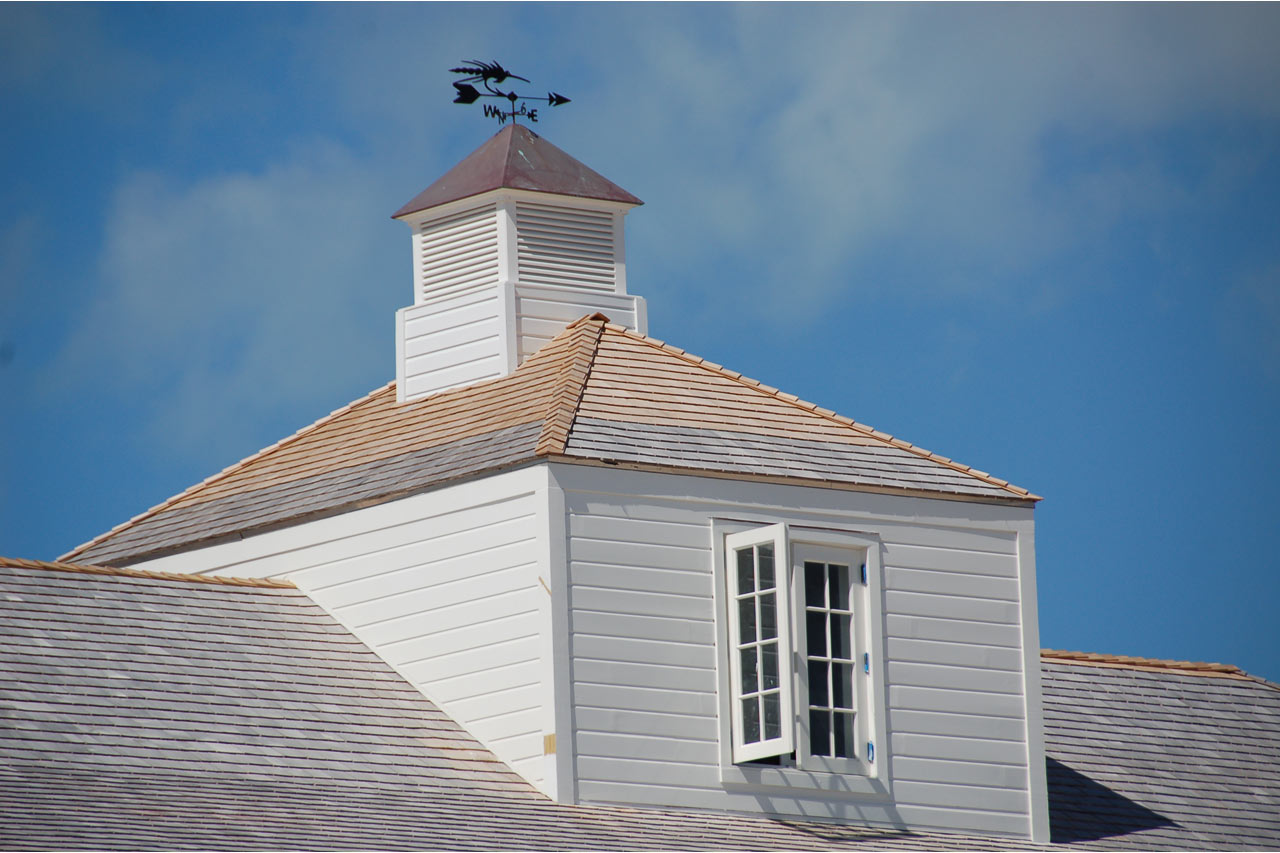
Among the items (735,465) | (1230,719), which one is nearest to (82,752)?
(735,465)

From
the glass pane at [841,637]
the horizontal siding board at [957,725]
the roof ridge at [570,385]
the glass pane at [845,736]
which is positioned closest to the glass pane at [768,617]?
the glass pane at [841,637]

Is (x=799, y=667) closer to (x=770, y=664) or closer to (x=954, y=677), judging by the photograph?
(x=770, y=664)

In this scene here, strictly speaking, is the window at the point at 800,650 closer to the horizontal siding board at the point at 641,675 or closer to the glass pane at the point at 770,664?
the glass pane at the point at 770,664

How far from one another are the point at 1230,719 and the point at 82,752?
14.3 metres

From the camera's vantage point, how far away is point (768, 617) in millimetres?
A: 22109

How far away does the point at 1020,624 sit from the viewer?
23.8 m

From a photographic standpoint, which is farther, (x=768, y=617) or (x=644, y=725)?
(x=768, y=617)

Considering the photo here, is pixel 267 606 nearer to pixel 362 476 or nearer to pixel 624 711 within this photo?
pixel 362 476

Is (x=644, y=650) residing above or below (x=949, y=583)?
below

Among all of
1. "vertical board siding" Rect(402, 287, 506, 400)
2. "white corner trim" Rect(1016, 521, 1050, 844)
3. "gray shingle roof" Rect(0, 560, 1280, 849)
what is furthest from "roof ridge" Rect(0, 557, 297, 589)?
Result: "white corner trim" Rect(1016, 521, 1050, 844)

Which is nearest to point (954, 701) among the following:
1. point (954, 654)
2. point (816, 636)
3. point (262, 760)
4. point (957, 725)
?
point (957, 725)

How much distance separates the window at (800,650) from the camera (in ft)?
71.4

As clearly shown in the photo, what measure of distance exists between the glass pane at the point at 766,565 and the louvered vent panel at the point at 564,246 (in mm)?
5043

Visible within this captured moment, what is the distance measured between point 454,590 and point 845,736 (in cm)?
402
